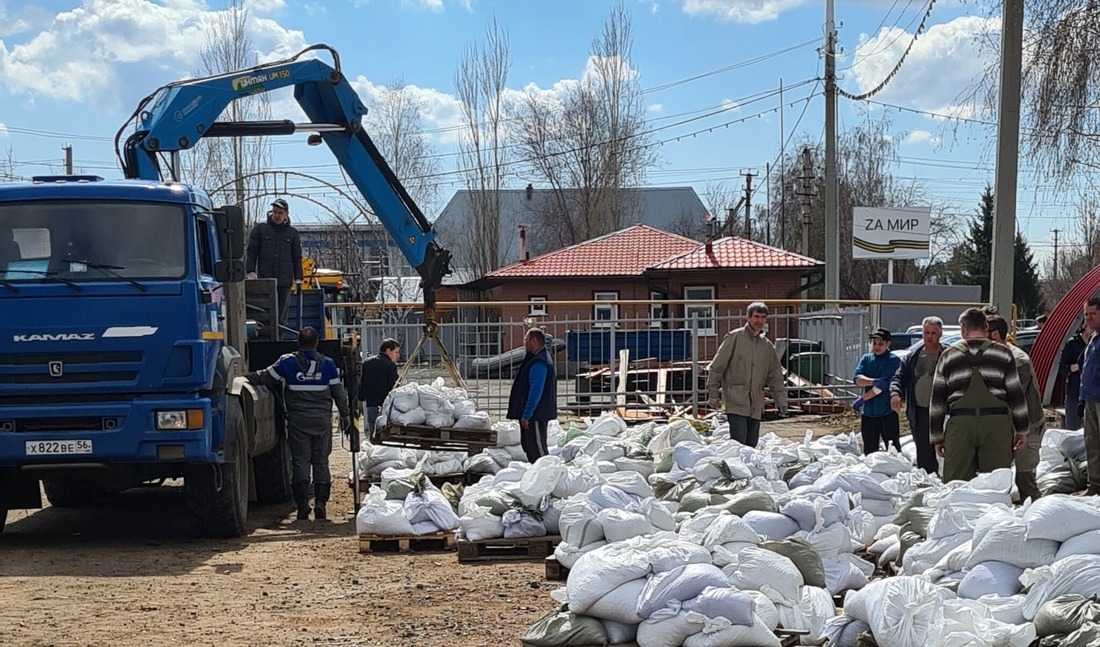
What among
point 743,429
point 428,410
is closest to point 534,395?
point 428,410

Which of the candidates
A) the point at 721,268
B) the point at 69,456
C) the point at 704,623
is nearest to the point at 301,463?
the point at 69,456

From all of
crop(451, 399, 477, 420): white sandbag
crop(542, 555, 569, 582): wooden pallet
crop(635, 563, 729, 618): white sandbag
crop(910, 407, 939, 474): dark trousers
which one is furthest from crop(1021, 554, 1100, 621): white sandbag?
crop(451, 399, 477, 420): white sandbag

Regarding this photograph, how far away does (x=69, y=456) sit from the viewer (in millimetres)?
9453

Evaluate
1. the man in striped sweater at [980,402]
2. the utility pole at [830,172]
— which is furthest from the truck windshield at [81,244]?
the utility pole at [830,172]

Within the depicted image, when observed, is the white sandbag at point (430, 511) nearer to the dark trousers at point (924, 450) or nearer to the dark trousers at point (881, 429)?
the dark trousers at point (924, 450)

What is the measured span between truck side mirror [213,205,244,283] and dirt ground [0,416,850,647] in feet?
7.23

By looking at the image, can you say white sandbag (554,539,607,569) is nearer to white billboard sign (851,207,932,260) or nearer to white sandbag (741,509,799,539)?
white sandbag (741,509,799,539)

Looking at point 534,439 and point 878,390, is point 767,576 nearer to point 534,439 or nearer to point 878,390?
point 534,439

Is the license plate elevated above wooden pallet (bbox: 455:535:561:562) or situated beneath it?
elevated above

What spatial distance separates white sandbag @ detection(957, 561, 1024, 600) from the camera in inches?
239

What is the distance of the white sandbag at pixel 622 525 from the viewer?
8047 mm

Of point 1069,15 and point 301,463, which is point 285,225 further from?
point 1069,15

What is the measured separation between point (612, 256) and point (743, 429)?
31777mm

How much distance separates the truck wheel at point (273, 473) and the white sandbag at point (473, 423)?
187cm
